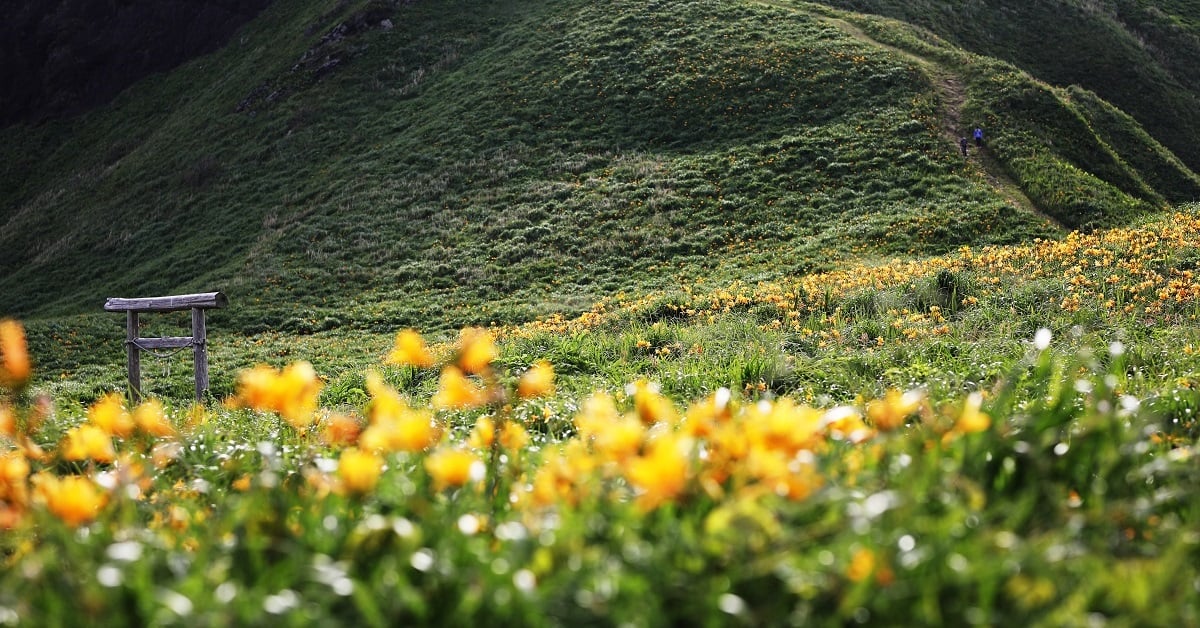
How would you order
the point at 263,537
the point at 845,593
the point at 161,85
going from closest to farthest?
the point at 845,593 < the point at 263,537 < the point at 161,85

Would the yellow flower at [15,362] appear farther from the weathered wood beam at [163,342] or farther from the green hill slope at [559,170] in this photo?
the green hill slope at [559,170]

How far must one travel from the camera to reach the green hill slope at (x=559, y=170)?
2088cm

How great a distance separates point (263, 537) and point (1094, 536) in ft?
6.79

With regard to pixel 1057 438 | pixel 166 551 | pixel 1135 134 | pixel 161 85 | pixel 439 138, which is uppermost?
pixel 1057 438

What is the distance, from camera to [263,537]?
2055 millimetres

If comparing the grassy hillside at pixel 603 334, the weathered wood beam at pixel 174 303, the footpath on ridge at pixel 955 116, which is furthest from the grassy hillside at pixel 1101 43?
the weathered wood beam at pixel 174 303

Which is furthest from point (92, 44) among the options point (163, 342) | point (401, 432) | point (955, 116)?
point (401, 432)

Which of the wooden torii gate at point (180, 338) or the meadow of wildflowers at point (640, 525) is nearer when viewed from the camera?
the meadow of wildflowers at point (640, 525)

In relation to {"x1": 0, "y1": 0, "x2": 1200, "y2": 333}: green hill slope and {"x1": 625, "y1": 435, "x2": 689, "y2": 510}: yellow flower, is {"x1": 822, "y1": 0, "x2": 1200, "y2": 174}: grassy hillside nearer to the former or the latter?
{"x1": 0, "y1": 0, "x2": 1200, "y2": 333}: green hill slope

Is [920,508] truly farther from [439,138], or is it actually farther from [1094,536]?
[439,138]

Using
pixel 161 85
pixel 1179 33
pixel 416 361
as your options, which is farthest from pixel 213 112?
pixel 1179 33

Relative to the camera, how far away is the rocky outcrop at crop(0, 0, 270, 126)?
171ft

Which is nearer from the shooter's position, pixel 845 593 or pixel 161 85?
pixel 845 593

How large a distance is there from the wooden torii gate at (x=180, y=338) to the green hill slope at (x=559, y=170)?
25.1ft
